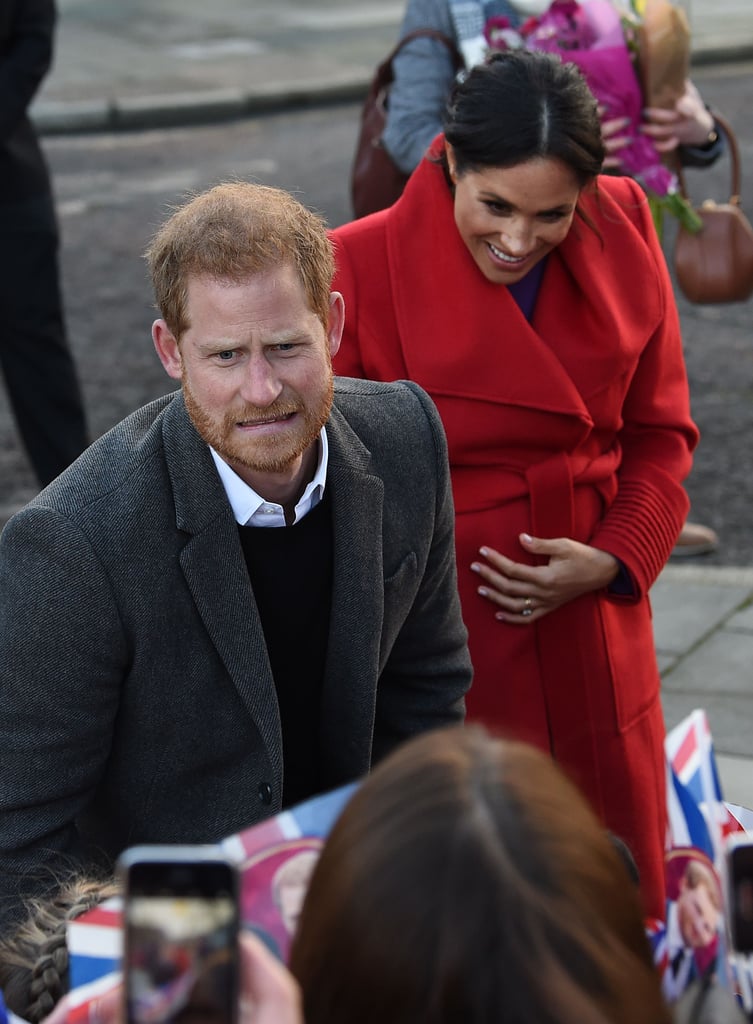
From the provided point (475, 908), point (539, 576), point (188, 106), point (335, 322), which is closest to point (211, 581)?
point (335, 322)

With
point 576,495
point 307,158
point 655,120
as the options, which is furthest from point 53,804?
point 307,158

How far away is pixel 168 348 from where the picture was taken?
8.13 ft

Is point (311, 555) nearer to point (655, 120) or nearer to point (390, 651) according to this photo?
point (390, 651)

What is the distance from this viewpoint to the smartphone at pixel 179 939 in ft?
4.22

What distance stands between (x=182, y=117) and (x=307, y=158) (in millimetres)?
2224

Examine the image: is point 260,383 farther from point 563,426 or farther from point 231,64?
point 231,64

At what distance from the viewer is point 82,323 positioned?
8023 mm

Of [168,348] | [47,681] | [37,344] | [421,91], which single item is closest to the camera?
[47,681]

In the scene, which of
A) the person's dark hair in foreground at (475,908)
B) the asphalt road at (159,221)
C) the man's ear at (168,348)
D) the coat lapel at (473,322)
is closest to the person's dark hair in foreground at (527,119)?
the coat lapel at (473,322)

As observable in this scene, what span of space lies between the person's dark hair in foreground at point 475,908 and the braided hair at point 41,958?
2.12 feet

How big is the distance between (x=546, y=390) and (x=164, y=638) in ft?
3.42

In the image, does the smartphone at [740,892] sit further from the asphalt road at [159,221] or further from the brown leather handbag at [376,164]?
the asphalt road at [159,221]

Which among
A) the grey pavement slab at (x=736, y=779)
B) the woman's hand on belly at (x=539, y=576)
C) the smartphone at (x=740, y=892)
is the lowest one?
the grey pavement slab at (x=736, y=779)

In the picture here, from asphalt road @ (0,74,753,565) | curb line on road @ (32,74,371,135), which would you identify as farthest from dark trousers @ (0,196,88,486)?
curb line on road @ (32,74,371,135)
